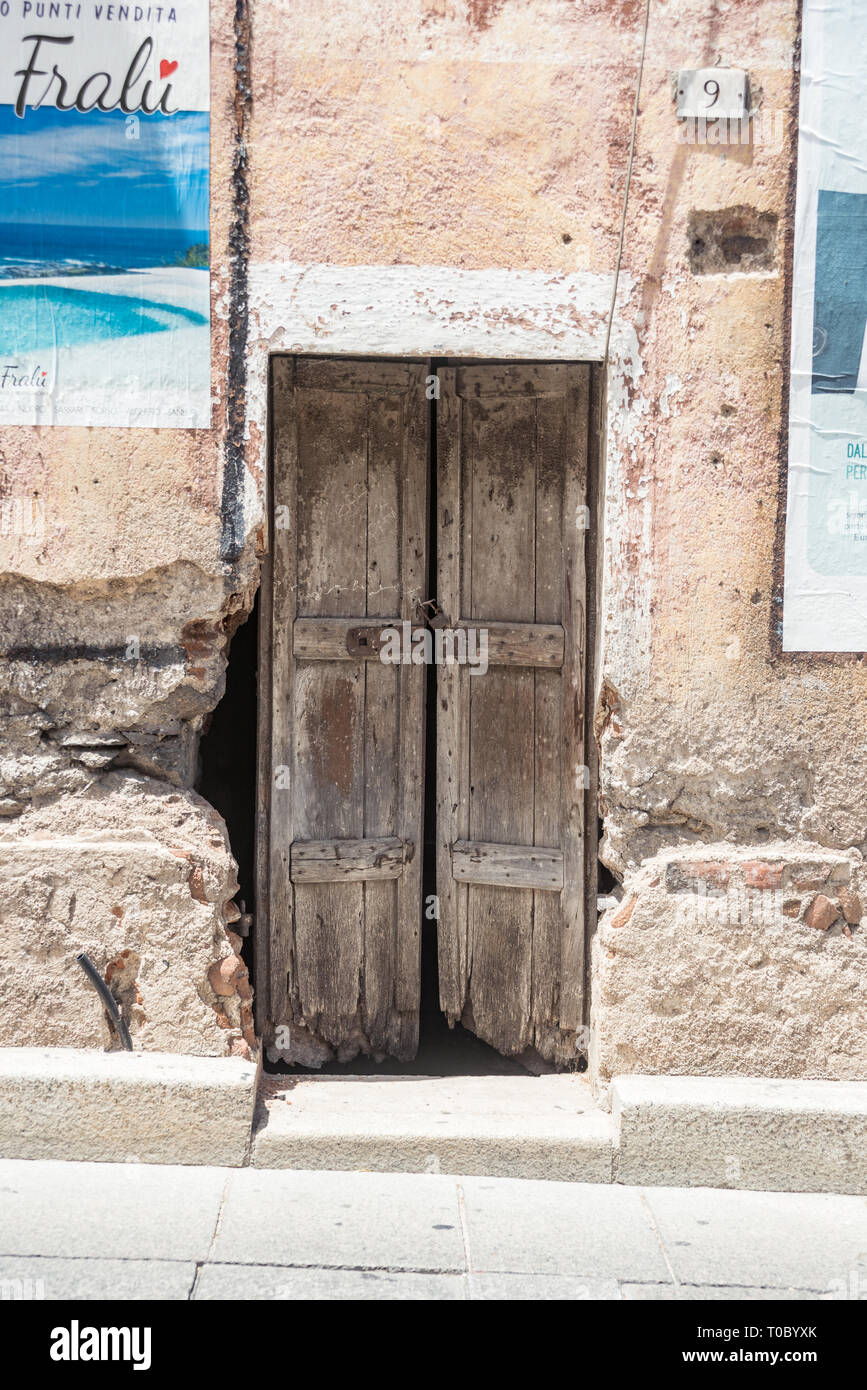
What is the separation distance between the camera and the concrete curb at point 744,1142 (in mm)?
3506

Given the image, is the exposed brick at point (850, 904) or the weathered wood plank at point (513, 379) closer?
the exposed brick at point (850, 904)

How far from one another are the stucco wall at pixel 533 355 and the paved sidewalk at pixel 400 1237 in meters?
0.52

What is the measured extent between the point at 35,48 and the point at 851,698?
3343 mm

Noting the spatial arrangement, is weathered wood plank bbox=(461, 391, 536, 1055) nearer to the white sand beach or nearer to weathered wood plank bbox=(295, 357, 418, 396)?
weathered wood plank bbox=(295, 357, 418, 396)

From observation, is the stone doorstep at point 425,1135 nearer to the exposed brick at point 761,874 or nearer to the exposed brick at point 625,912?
the exposed brick at point 625,912

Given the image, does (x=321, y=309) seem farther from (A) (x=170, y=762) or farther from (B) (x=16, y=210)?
(A) (x=170, y=762)

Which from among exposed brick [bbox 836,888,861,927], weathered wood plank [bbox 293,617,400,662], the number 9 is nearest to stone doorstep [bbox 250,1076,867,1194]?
exposed brick [bbox 836,888,861,927]

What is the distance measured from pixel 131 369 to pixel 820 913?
9.41ft

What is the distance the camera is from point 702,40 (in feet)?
11.7

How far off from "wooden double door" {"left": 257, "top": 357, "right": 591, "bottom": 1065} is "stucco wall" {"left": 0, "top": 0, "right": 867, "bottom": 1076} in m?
0.41

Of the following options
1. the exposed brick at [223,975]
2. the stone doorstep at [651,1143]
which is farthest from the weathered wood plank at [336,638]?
the stone doorstep at [651,1143]

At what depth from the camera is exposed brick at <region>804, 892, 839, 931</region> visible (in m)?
3.69

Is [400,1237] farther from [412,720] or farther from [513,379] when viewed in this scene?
[513,379]

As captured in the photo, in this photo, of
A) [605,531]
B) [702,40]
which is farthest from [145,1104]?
[702,40]
